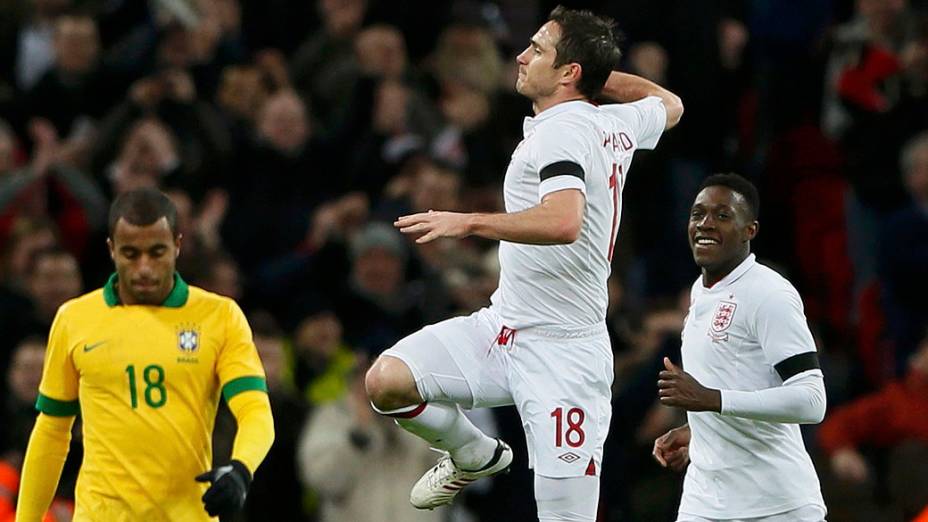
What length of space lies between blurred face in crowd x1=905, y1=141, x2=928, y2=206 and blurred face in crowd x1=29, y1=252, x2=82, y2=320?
581 cm

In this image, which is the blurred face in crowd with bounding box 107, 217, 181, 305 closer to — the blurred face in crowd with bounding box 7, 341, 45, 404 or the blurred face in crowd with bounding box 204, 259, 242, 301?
the blurred face in crowd with bounding box 7, 341, 45, 404

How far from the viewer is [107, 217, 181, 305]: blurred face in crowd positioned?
26.1 feet

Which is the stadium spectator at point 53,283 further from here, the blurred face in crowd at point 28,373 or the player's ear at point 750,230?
the player's ear at point 750,230

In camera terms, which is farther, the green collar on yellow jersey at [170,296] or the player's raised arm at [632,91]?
the player's raised arm at [632,91]

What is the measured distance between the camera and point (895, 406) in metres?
12.3

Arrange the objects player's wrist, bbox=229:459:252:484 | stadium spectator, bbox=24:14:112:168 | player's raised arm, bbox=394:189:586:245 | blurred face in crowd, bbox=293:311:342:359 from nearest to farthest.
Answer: player's raised arm, bbox=394:189:586:245 → player's wrist, bbox=229:459:252:484 → blurred face in crowd, bbox=293:311:342:359 → stadium spectator, bbox=24:14:112:168

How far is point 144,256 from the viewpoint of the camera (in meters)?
7.97

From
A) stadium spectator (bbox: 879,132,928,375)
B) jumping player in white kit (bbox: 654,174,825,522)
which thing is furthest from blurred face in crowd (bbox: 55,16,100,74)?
jumping player in white kit (bbox: 654,174,825,522)

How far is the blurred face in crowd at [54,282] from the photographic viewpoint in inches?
474

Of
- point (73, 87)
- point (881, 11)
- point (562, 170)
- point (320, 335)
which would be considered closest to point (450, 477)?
point (562, 170)

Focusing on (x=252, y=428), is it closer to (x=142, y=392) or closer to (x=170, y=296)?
(x=142, y=392)

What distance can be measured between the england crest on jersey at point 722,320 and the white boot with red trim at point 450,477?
1116 mm

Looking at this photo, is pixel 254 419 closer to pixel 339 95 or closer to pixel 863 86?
pixel 339 95

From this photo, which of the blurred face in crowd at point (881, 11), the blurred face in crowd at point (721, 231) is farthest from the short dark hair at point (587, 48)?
the blurred face in crowd at point (881, 11)
